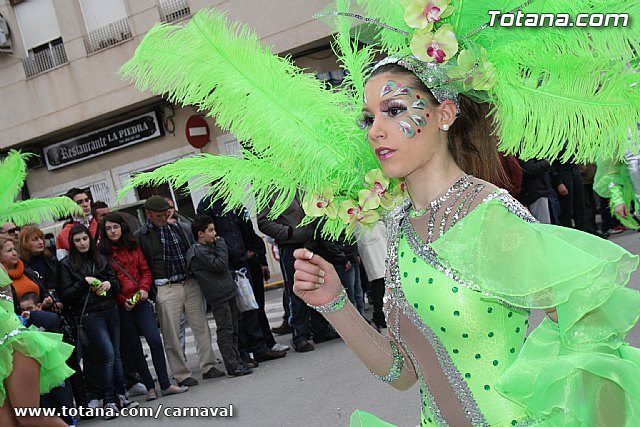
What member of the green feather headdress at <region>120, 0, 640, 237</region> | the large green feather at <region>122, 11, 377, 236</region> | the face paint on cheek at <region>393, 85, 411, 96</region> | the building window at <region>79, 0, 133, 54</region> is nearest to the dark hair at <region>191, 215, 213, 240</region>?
the green feather headdress at <region>120, 0, 640, 237</region>

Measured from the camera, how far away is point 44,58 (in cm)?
1647

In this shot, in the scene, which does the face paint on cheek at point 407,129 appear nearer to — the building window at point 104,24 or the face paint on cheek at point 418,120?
the face paint on cheek at point 418,120

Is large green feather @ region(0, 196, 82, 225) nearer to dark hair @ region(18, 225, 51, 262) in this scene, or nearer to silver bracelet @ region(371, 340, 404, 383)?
dark hair @ region(18, 225, 51, 262)

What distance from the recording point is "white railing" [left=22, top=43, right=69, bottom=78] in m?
16.3

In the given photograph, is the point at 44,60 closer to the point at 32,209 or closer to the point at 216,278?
the point at 216,278

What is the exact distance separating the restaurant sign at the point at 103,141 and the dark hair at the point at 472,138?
47.1 ft

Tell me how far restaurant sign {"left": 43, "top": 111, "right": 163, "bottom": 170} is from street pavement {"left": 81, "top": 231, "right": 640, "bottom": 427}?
9405mm

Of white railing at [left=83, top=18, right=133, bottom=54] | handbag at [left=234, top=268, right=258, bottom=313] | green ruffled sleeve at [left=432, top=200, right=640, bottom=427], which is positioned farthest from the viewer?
white railing at [left=83, top=18, right=133, bottom=54]

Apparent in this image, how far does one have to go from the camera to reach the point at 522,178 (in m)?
8.34

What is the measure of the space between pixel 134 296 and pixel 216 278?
2.50 ft

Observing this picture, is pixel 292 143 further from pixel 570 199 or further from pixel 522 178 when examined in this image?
pixel 570 199

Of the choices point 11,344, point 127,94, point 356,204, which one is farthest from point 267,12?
point 356,204

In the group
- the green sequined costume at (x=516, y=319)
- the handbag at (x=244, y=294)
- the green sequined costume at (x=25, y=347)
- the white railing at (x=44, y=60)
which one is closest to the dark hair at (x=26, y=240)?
the handbag at (x=244, y=294)

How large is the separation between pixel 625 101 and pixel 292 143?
37.9 inches
